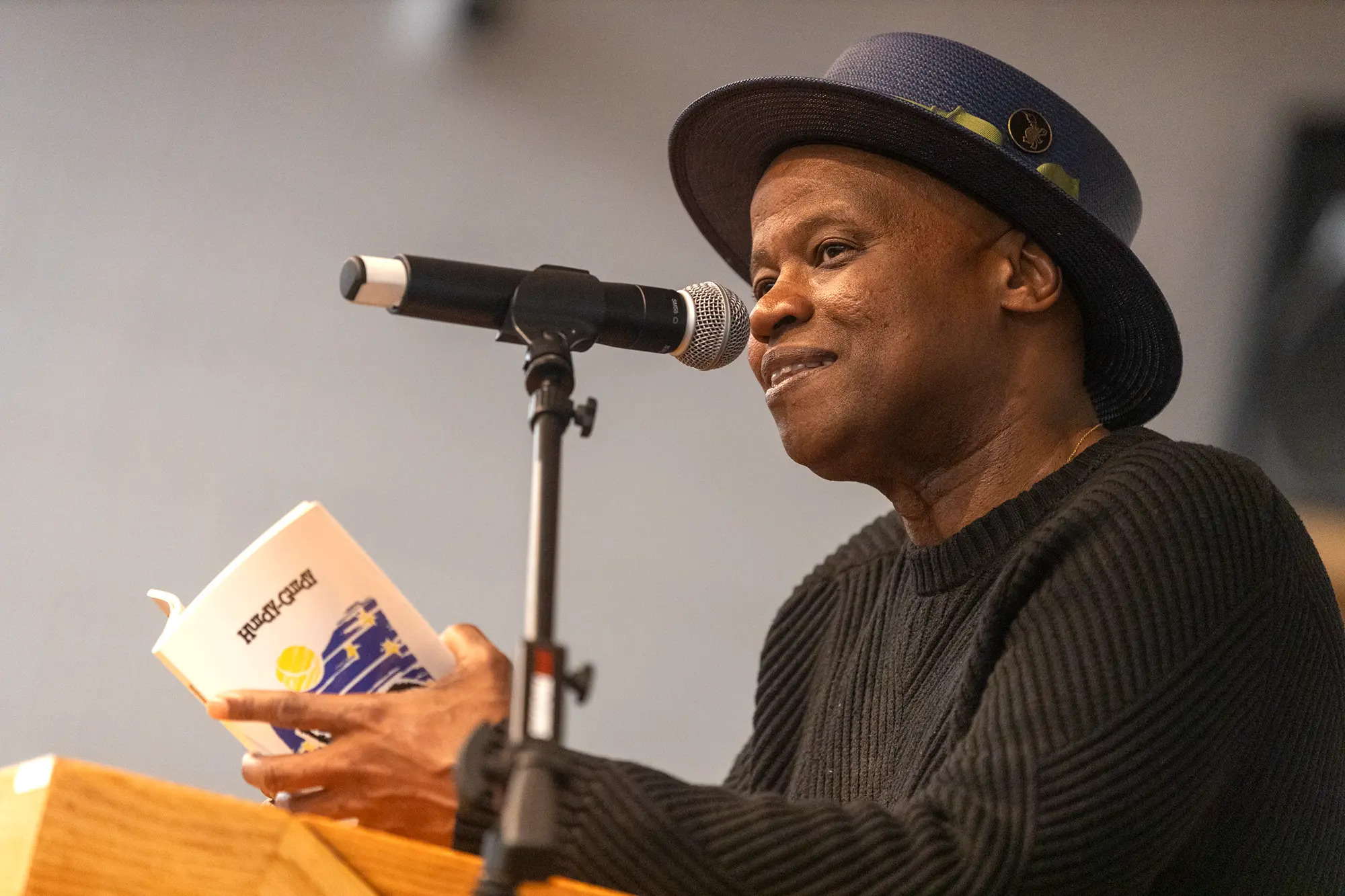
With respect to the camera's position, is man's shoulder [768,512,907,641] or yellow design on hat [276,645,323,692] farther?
man's shoulder [768,512,907,641]

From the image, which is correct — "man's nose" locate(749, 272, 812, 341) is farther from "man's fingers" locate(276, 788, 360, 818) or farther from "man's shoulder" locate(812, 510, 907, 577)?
"man's fingers" locate(276, 788, 360, 818)

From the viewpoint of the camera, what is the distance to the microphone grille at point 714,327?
1.72 m

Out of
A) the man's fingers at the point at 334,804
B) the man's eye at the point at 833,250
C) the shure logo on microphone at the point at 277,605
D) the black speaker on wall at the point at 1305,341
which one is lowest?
the man's fingers at the point at 334,804

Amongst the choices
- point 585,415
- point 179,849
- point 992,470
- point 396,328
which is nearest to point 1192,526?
point 992,470

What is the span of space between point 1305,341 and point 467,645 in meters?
2.53

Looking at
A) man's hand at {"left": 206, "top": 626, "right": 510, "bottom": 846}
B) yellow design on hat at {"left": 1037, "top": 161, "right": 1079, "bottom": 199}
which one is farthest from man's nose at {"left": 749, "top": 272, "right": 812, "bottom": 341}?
man's hand at {"left": 206, "top": 626, "right": 510, "bottom": 846}

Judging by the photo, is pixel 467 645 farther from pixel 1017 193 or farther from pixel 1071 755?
pixel 1017 193

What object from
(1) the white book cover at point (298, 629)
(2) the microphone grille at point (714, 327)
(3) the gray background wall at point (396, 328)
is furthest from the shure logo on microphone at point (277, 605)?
(3) the gray background wall at point (396, 328)

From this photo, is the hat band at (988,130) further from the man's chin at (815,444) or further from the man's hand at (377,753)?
the man's hand at (377,753)

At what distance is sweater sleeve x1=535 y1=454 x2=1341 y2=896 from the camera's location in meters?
1.41

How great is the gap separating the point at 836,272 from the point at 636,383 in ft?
5.29

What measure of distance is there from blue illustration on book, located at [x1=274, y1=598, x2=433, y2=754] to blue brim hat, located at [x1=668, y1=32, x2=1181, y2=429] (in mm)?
1160

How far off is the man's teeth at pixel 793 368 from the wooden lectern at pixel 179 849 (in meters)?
1.16

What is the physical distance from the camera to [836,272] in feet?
7.21
